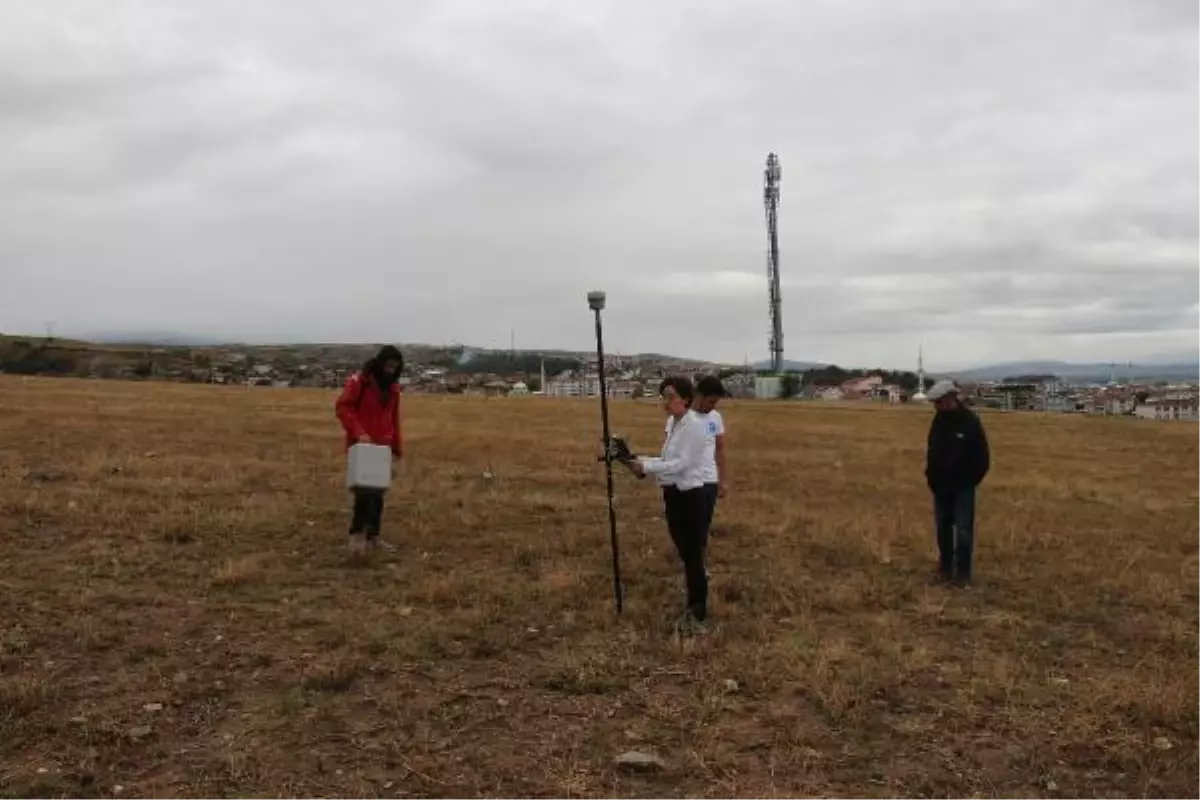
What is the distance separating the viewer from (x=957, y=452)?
32.7ft

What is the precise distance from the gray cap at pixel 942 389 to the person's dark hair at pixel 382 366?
5402 millimetres

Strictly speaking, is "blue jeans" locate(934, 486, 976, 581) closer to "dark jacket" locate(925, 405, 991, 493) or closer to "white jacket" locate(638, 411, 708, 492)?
"dark jacket" locate(925, 405, 991, 493)

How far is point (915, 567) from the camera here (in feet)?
35.8

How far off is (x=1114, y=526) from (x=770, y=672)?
10.1 meters

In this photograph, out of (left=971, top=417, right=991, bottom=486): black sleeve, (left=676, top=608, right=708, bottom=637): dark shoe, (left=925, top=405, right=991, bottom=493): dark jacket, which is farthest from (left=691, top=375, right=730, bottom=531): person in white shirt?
(left=971, top=417, right=991, bottom=486): black sleeve

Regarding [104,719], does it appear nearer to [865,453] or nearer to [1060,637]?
[1060,637]

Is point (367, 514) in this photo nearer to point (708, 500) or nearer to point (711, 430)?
point (711, 430)

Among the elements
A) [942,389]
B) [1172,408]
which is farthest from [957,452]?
[1172,408]

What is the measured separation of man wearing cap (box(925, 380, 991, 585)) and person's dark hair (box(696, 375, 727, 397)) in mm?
2260

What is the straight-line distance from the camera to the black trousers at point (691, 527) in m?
7.74

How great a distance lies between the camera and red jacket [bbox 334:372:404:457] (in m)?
10.2

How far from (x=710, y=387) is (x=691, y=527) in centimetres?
191

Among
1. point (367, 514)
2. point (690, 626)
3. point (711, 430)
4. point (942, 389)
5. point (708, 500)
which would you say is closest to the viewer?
point (690, 626)

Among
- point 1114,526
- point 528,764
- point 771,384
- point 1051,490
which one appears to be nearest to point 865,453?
point 1051,490
